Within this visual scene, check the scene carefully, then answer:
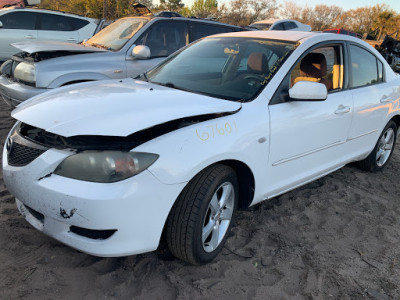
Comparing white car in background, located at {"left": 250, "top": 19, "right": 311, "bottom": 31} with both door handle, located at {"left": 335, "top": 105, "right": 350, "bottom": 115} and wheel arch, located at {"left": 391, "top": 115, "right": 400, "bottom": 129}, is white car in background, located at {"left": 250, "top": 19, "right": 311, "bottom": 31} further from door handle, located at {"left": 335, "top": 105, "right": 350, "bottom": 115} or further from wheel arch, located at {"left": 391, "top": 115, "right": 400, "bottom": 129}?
door handle, located at {"left": 335, "top": 105, "right": 350, "bottom": 115}

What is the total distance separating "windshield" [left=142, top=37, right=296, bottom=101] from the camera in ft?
9.38

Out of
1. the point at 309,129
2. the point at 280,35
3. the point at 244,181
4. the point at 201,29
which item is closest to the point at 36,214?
the point at 244,181

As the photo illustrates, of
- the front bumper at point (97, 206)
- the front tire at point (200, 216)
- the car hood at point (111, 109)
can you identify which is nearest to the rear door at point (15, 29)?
the car hood at point (111, 109)

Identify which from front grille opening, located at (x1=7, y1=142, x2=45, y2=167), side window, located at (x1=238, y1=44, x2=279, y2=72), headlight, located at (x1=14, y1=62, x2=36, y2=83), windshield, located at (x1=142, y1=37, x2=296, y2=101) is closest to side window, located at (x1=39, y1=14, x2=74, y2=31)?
headlight, located at (x1=14, y1=62, x2=36, y2=83)

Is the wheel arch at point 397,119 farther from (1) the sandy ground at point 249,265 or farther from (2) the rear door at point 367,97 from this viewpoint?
(1) the sandy ground at point 249,265

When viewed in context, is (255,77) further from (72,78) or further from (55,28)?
(55,28)

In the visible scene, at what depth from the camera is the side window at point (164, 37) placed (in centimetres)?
543

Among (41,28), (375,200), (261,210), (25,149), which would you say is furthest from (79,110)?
(41,28)

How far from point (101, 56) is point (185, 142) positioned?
130 inches

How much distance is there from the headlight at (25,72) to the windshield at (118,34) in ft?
4.01

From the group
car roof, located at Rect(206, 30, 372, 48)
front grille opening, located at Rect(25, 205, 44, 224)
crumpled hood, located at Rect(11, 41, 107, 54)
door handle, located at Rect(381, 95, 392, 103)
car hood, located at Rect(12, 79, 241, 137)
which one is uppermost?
car roof, located at Rect(206, 30, 372, 48)

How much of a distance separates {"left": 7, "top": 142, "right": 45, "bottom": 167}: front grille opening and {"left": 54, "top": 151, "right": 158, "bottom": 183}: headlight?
9.5 inches

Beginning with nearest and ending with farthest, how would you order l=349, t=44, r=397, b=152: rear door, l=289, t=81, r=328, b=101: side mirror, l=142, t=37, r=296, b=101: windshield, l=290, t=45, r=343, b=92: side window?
l=289, t=81, r=328, b=101: side mirror < l=142, t=37, r=296, b=101: windshield < l=290, t=45, r=343, b=92: side window < l=349, t=44, r=397, b=152: rear door

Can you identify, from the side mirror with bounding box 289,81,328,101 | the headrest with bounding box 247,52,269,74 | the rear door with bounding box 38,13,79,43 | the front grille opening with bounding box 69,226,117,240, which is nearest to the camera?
the front grille opening with bounding box 69,226,117,240
